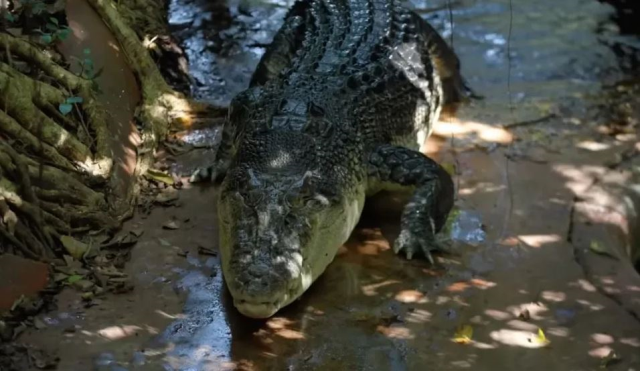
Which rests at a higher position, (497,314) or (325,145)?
(325,145)

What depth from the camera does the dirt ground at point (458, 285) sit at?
3748 millimetres

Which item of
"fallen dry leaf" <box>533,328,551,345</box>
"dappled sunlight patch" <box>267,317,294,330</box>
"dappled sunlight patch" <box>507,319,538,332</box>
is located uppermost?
"dappled sunlight patch" <box>267,317,294,330</box>

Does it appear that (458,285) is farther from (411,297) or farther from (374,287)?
(374,287)

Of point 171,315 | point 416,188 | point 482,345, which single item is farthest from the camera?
point 416,188

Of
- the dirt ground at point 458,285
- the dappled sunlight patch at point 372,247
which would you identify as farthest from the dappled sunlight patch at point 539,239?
the dappled sunlight patch at point 372,247

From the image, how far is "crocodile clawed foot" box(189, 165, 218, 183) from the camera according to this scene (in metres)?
5.20

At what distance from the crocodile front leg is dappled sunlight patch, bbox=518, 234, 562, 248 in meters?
0.49

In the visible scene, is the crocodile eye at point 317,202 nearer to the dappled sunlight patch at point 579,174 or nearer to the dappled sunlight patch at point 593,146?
the dappled sunlight patch at point 579,174

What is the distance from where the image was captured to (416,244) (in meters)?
4.55

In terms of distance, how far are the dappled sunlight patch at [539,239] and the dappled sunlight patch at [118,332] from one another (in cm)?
232

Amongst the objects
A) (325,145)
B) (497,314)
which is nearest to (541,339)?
(497,314)

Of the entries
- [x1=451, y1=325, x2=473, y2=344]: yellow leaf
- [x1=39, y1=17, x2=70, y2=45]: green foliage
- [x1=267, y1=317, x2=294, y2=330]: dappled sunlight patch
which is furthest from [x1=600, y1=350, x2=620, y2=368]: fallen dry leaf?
[x1=39, y1=17, x2=70, y2=45]: green foliage

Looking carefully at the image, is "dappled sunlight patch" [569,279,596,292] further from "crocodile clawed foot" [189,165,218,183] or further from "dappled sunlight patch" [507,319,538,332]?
"crocodile clawed foot" [189,165,218,183]

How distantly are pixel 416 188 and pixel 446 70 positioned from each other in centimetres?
198
